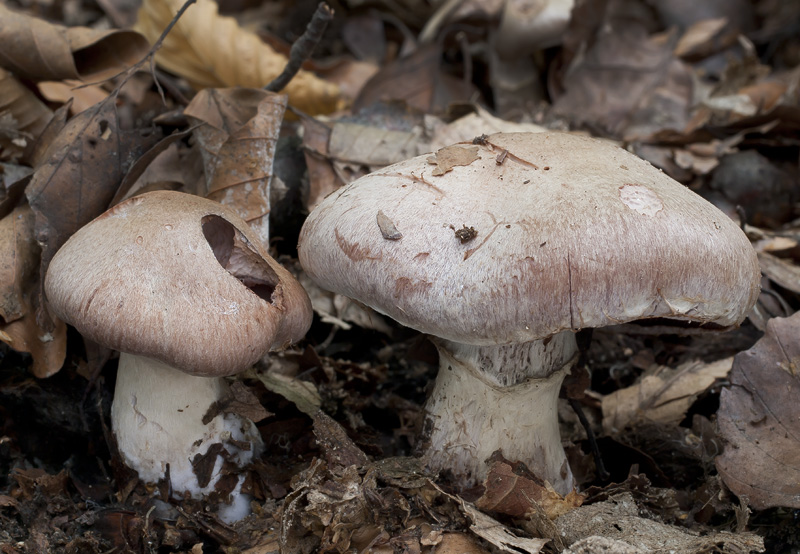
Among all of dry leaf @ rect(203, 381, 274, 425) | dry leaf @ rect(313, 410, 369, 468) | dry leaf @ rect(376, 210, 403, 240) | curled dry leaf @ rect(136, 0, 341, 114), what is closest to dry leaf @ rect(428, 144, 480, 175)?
dry leaf @ rect(376, 210, 403, 240)

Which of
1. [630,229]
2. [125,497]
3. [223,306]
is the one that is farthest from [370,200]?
[125,497]

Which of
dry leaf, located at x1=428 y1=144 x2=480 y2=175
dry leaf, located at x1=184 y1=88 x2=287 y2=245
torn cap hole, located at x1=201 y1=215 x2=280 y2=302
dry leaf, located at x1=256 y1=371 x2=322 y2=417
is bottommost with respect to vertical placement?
dry leaf, located at x1=256 y1=371 x2=322 y2=417

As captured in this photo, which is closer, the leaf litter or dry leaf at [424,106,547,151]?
the leaf litter

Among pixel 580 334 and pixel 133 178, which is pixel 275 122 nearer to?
pixel 133 178

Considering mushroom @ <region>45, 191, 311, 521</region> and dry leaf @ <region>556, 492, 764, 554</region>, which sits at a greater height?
mushroom @ <region>45, 191, 311, 521</region>

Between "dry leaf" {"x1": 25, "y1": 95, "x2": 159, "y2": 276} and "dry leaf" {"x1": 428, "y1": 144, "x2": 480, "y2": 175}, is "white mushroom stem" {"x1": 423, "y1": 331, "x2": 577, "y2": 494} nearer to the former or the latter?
"dry leaf" {"x1": 428, "y1": 144, "x2": 480, "y2": 175}

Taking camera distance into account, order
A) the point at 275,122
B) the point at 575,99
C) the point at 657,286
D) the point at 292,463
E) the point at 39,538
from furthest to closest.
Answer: the point at 575,99
the point at 275,122
the point at 292,463
the point at 39,538
the point at 657,286
